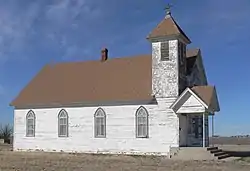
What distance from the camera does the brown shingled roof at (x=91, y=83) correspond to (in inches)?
1419

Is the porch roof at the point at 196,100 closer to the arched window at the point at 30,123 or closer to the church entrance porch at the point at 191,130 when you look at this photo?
the church entrance porch at the point at 191,130

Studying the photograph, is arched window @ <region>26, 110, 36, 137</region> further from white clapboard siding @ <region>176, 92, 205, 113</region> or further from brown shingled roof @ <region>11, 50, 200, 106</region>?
white clapboard siding @ <region>176, 92, 205, 113</region>

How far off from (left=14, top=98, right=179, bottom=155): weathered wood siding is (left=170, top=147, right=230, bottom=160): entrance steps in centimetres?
119

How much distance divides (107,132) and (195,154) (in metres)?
8.20

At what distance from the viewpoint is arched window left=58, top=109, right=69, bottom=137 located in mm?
37688

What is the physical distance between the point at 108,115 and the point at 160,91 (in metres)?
4.77

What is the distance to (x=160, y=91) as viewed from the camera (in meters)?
33.8

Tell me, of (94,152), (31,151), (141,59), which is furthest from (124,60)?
(31,151)

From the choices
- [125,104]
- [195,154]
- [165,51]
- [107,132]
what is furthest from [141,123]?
[165,51]

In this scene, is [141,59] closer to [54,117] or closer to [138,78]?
[138,78]

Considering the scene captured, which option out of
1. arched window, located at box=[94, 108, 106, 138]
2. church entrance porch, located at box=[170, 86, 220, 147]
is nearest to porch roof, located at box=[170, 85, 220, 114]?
church entrance porch, located at box=[170, 86, 220, 147]

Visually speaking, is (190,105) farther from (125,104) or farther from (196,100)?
(125,104)

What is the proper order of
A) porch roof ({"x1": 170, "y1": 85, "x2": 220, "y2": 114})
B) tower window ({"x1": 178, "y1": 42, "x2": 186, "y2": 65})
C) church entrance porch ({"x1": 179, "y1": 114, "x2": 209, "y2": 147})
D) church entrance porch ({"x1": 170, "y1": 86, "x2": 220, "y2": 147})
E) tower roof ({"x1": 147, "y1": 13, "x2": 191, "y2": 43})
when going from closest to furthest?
porch roof ({"x1": 170, "y1": 85, "x2": 220, "y2": 114}) → church entrance porch ({"x1": 170, "y1": 86, "x2": 220, "y2": 147}) → church entrance porch ({"x1": 179, "y1": 114, "x2": 209, "y2": 147}) → tower roof ({"x1": 147, "y1": 13, "x2": 191, "y2": 43}) → tower window ({"x1": 178, "y1": 42, "x2": 186, "y2": 65})

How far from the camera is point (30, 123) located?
39.5 meters
